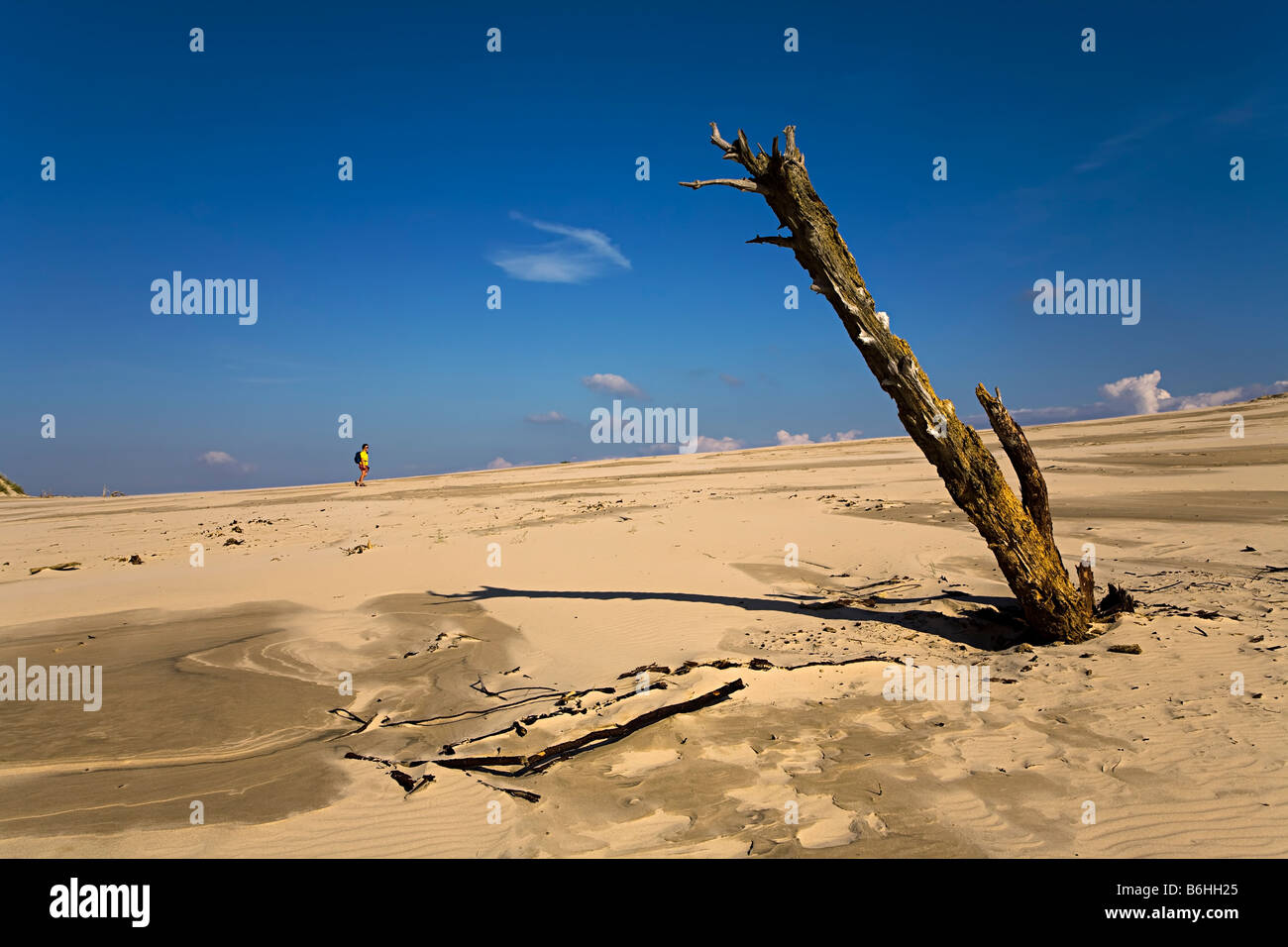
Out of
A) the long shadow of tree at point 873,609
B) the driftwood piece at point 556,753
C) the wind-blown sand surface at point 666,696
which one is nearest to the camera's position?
the wind-blown sand surface at point 666,696

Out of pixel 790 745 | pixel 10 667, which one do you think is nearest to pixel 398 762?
pixel 790 745

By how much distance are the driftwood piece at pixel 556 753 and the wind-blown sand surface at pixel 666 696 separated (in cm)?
8

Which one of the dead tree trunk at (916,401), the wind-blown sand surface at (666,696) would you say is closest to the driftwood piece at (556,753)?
the wind-blown sand surface at (666,696)

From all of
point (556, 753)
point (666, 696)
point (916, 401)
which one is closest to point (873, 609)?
point (916, 401)

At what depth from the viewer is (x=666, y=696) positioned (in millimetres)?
5961

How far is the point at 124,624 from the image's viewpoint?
9273mm

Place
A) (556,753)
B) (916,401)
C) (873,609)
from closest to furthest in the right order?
(556,753) → (916,401) → (873,609)

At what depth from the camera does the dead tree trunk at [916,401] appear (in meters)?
6.71

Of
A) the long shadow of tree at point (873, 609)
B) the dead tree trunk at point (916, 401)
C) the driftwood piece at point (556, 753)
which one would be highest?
the dead tree trunk at point (916, 401)

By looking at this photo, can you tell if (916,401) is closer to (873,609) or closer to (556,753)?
(873,609)

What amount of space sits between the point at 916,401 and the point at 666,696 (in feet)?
12.5

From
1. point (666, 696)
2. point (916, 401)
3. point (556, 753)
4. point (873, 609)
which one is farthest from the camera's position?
point (873, 609)

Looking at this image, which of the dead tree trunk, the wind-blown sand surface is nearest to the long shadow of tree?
the wind-blown sand surface

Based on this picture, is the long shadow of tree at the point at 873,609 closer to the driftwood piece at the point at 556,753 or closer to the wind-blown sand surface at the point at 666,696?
the wind-blown sand surface at the point at 666,696
